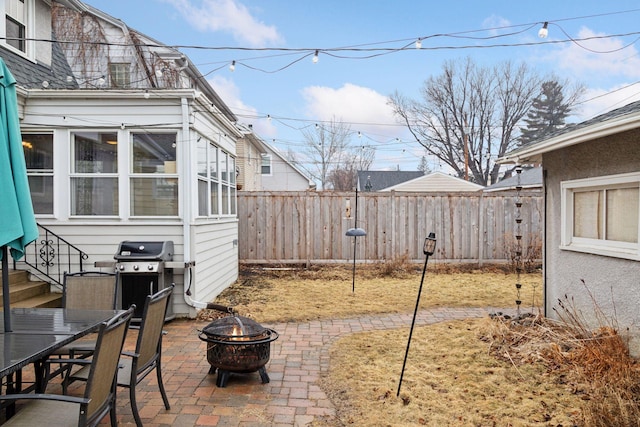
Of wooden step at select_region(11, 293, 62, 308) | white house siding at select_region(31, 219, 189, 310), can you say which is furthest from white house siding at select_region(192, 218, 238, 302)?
wooden step at select_region(11, 293, 62, 308)

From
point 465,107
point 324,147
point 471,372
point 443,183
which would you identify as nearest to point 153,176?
point 471,372

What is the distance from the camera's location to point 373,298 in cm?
772

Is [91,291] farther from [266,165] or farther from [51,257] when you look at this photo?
[266,165]

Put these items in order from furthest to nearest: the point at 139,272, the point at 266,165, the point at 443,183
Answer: the point at 266,165 → the point at 443,183 → the point at 139,272

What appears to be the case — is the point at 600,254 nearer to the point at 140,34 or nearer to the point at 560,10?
the point at 560,10

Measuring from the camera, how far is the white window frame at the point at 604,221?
4273 mm

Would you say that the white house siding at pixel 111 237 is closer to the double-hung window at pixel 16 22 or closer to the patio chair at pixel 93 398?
the double-hung window at pixel 16 22

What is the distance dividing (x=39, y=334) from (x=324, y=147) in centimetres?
2732

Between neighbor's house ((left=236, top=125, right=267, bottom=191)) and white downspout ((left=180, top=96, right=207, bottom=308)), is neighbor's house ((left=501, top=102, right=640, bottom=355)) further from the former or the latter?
neighbor's house ((left=236, top=125, right=267, bottom=191))

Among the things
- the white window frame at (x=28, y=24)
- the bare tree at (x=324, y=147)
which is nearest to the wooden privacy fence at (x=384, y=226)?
the white window frame at (x=28, y=24)

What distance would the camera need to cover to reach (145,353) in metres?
3.19

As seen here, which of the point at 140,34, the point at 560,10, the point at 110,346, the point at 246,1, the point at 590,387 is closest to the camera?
the point at 110,346

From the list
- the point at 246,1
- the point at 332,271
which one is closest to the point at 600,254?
the point at 332,271

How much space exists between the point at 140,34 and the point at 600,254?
1170 centimetres
